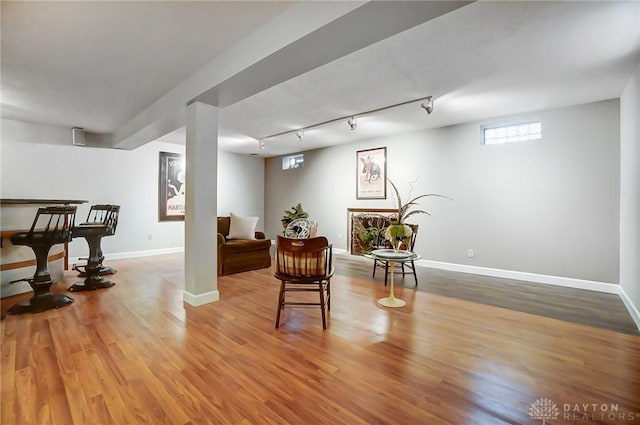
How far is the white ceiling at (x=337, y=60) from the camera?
2.07 m

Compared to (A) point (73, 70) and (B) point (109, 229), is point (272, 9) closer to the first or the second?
(A) point (73, 70)

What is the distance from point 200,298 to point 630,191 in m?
4.88

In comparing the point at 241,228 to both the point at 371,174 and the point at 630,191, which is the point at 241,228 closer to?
the point at 371,174

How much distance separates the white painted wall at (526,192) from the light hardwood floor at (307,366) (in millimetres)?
1813

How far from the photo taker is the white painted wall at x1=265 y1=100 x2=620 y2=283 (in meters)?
3.72

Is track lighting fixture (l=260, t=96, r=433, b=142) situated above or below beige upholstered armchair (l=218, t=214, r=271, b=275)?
above

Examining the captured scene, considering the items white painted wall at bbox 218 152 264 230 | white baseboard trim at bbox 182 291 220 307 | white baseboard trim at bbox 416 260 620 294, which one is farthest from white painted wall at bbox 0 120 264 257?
white baseboard trim at bbox 416 260 620 294

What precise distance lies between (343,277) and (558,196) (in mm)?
3363

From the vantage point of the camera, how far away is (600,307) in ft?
10.1

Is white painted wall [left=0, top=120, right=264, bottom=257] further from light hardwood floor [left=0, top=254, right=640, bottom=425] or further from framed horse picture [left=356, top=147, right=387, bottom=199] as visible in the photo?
framed horse picture [left=356, top=147, right=387, bottom=199]

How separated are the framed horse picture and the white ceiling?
1401 millimetres

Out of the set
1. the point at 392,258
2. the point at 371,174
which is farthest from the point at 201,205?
the point at 371,174

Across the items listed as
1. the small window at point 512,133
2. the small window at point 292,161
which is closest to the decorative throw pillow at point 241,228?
the small window at point 292,161

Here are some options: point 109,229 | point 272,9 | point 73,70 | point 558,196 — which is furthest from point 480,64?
point 109,229
